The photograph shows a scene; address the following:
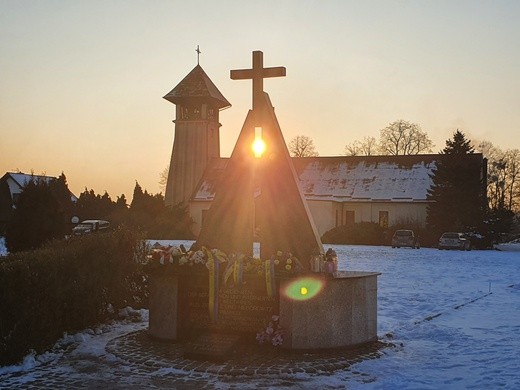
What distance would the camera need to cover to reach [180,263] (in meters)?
9.94

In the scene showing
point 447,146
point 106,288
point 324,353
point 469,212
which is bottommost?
point 324,353

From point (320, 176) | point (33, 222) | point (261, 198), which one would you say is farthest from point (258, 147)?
point (320, 176)

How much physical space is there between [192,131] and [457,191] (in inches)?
961

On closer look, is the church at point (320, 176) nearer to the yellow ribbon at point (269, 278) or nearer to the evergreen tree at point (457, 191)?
the evergreen tree at point (457, 191)

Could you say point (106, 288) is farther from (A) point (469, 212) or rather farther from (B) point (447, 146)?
(B) point (447, 146)

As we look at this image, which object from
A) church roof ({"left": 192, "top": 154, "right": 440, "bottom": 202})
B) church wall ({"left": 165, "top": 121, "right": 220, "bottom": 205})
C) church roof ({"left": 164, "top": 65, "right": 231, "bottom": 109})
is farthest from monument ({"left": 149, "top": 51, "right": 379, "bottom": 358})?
church wall ({"left": 165, "top": 121, "right": 220, "bottom": 205})

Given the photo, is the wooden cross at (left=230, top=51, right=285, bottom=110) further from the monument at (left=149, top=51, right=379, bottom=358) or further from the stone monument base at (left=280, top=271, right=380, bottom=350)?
the stone monument base at (left=280, top=271, right=380, bottom=350)

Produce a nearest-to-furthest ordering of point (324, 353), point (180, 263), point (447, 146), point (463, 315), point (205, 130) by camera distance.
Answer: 1. point (324, 353)
2. point (180, 263)
3. point (463, 315)
4. point (447, 146)
5. point (205, 130)

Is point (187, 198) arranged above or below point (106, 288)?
above

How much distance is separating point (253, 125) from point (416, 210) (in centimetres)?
3844

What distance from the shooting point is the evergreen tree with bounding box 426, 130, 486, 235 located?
42.9 metres

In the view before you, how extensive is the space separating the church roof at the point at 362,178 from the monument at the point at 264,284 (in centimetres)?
3704

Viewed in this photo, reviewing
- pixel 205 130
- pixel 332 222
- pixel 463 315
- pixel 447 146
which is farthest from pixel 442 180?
pixel 463 315

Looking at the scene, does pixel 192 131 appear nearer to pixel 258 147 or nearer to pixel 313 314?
pixel 258 147
